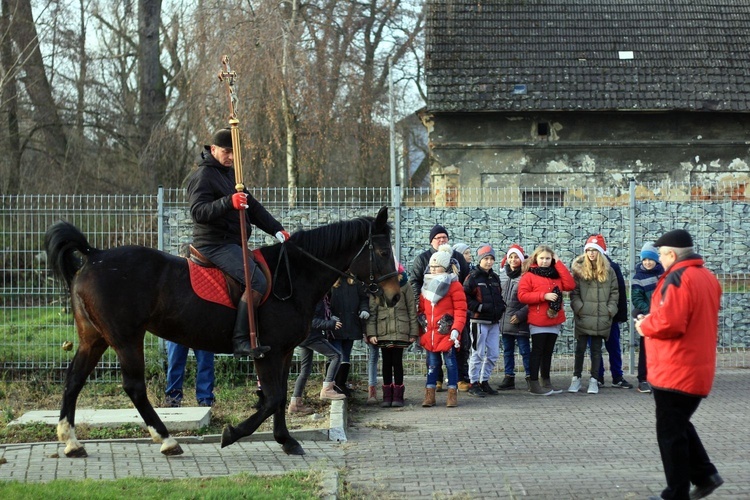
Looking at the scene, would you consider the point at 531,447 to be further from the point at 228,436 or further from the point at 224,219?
the point at 224,219

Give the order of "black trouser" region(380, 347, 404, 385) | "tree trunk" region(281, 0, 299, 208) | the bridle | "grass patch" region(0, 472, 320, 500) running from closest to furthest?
"grass patch" region(0, 472, 320, 500) < the bridle < "black trouser" region(380, 347, 404, 385) < "tree trunk" region(281, 0, 299, 208)

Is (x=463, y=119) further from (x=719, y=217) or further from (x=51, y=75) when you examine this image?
(x=51, y=75)

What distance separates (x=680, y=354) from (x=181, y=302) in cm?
429

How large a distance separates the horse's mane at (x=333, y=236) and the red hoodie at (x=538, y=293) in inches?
153

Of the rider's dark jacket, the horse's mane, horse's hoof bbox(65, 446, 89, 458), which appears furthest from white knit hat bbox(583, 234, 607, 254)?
horse's hoof bbox(65, 446, 89, 458)

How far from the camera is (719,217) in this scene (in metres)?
14.9

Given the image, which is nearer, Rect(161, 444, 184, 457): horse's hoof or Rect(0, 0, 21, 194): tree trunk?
Rect(161, 444, 184, 457): horse's hoof

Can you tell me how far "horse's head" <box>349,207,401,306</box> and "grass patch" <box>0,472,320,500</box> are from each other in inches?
85.5

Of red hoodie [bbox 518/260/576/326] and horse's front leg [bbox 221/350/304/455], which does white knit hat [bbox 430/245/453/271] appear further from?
horse's front leg [bbox 221/350/304/455]

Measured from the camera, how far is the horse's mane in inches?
351

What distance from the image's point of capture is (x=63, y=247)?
847 centimetres

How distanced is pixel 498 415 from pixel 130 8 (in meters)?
23.6

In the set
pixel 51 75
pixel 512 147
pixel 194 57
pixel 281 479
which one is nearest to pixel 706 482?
pixel 281 479

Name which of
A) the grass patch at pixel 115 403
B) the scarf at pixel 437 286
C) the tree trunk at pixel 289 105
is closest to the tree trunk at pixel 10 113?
the tree trunk at pixel 289 105
